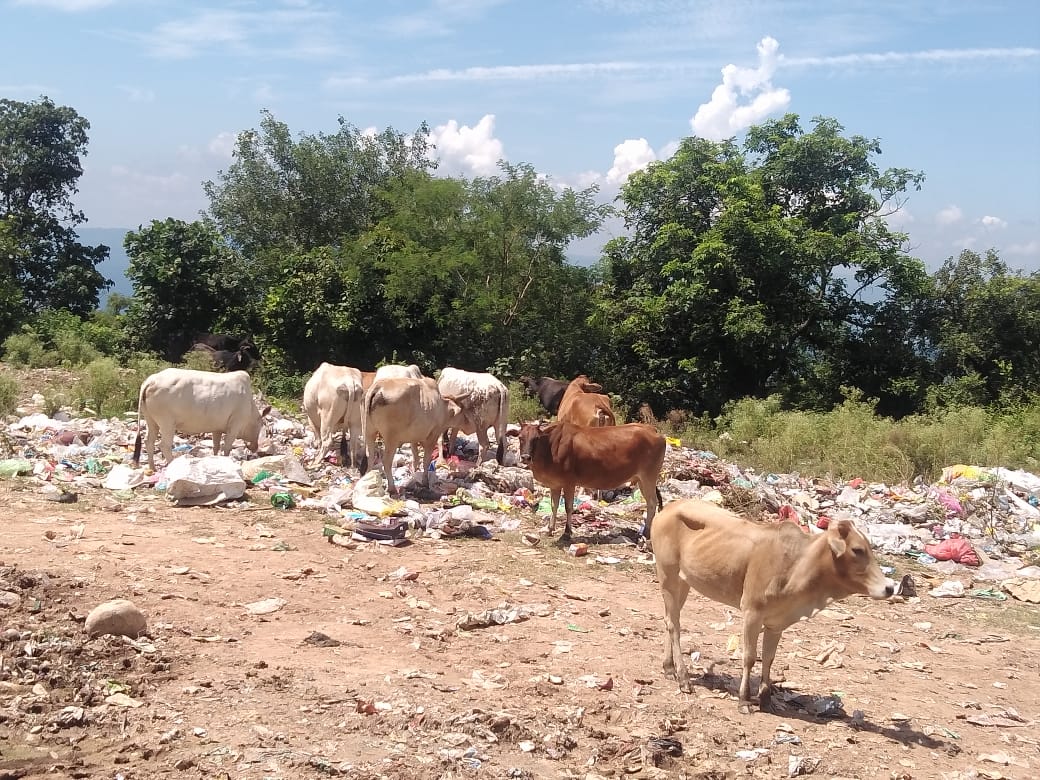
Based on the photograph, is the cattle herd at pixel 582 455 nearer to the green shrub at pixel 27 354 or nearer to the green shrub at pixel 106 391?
the green shrub at pixel 106 391

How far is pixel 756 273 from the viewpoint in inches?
821

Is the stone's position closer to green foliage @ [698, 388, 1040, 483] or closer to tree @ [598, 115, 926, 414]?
green foliage @ [698, 388, 1040, 483]

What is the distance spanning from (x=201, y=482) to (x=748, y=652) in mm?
6642

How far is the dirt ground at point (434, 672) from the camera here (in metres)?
4.85

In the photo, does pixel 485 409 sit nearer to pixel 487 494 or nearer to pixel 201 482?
pixel 487 494

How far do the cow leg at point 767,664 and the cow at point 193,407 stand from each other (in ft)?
27.6

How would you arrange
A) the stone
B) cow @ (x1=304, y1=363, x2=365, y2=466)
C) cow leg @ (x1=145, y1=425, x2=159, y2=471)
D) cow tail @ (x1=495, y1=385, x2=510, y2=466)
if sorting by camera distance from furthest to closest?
1. cow tail @ (x1=495, y1=385, x2=510, y2=466)
2. cow @ (x1=304, y1=363, x2=365, y2=466)
3. cow leg @ (x1=145, y1=425, x2=159, y2=471)
4. the stone

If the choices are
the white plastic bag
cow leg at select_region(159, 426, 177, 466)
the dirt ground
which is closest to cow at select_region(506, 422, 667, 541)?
the dirt ground

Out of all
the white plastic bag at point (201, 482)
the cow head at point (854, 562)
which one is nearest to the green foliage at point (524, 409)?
the white plastic bag at point (201, 482)

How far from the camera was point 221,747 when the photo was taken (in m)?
4.66

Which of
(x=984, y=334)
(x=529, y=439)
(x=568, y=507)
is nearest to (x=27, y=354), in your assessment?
(x=529, y=439)

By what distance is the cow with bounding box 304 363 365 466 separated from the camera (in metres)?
12.7

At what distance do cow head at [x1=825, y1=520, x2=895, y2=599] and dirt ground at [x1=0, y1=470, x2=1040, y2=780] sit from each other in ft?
3.09

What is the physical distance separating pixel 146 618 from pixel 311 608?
4.17ft
